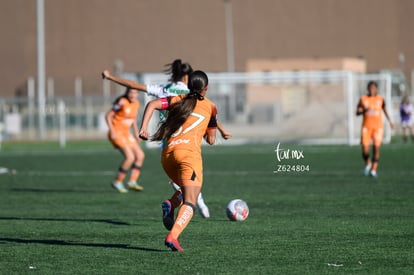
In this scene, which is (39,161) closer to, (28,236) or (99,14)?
(28,236)

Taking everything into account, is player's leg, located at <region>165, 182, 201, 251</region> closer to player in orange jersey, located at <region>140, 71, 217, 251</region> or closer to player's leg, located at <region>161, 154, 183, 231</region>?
player in orange jersey, located at <region>140, 71, 217, 251</region>

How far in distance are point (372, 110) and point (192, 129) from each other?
1242 cm

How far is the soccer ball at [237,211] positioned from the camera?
42.4ft

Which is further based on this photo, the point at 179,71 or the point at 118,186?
the point at 118,186

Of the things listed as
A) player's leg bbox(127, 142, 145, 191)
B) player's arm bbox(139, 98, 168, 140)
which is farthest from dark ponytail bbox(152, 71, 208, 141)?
player's leg bbox(127, 142, 145, 191)

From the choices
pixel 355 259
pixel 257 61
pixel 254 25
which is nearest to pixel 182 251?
pixel 355 259

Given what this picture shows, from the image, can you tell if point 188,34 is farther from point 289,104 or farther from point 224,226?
point 224,226

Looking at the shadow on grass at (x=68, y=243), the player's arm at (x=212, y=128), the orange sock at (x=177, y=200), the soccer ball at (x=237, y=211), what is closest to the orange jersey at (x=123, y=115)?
the soccer ball at (x=237, y=211)

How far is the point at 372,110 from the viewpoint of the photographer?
22.0 metres

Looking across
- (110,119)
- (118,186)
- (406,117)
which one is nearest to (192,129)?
(110,119)

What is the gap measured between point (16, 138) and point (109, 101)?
6.90m

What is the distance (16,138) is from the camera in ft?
188

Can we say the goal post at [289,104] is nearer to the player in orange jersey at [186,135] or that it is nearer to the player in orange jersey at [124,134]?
the player in orange jersey at [124,134]

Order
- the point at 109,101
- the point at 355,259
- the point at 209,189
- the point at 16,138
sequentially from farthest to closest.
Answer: the point at 109,101, the point at 16,138, the point at 209,189, the point at 355,259
